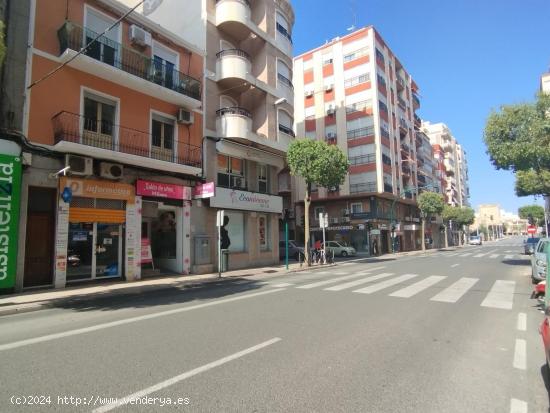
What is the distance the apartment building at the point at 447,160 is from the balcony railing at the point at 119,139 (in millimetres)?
60619

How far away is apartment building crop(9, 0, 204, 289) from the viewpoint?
12.0 m

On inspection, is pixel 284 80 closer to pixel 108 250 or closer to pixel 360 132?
pixel 108 250

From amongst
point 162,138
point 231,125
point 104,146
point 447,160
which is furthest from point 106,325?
point 447,160

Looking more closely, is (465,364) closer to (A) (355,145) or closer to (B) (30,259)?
(B) (30,259)

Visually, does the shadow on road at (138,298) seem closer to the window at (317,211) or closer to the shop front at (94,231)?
the shop front at (94,231)

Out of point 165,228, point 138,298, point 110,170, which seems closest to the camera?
point 138,298

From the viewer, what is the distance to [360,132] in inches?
1598

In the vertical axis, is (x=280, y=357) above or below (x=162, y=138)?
below

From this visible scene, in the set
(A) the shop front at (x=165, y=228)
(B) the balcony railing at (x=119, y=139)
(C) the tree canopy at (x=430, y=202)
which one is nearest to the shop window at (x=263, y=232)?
(A) the shop front at (x=165, y=228)

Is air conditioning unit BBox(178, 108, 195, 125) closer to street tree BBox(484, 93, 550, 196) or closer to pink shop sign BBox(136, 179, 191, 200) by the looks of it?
pink shop sign BBox(136, 179, 191, 200)

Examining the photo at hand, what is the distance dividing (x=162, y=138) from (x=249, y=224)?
7.39 meters

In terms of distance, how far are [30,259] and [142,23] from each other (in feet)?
36.7

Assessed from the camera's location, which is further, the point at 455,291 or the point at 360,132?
the point at 360,132

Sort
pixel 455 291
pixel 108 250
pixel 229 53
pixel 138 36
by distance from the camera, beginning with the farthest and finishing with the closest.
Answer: pixel 229 53
pixel 138 36
pixel 108 250
pixel 455 291
